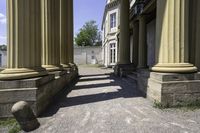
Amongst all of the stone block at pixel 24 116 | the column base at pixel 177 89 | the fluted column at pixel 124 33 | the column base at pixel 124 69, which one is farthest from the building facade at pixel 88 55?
the stone block at pixel 24 116

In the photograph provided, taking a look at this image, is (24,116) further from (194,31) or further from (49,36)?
(49,36)

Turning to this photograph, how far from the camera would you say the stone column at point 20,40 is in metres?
6.25

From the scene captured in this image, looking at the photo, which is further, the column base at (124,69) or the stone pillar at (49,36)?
the column base at (124,69)

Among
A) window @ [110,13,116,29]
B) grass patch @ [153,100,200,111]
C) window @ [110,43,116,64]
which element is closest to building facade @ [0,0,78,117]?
grass patch @ [153,100,200,111]

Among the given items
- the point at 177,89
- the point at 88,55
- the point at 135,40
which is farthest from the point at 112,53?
the point at 177,89

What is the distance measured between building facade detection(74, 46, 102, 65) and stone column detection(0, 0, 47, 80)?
1723 inches

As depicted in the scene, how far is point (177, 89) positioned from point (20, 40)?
4.34 m

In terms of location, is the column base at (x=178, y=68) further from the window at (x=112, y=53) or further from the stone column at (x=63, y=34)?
the window at (x=112, y=53)

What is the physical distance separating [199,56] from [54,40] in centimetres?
584

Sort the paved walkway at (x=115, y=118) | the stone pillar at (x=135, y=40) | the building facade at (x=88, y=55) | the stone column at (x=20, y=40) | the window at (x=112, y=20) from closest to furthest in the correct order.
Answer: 1. the paved walkway at (x=115, y=118)
2. the stone column at (x=20, y=40)
3. the stone pillar at (x=135, y=40)
4. the window at (x=112, y=20)
5. the building facade at (x=88, y=55)

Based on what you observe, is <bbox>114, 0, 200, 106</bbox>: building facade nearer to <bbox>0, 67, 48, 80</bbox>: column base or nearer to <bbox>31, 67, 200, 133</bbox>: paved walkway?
<bbox>31, 67, 200, 133</bbox>: paved walkway

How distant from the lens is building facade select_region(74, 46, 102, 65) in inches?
1990

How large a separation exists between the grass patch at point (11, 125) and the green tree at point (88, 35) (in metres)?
64.6

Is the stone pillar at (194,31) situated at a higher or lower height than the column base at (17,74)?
higher
